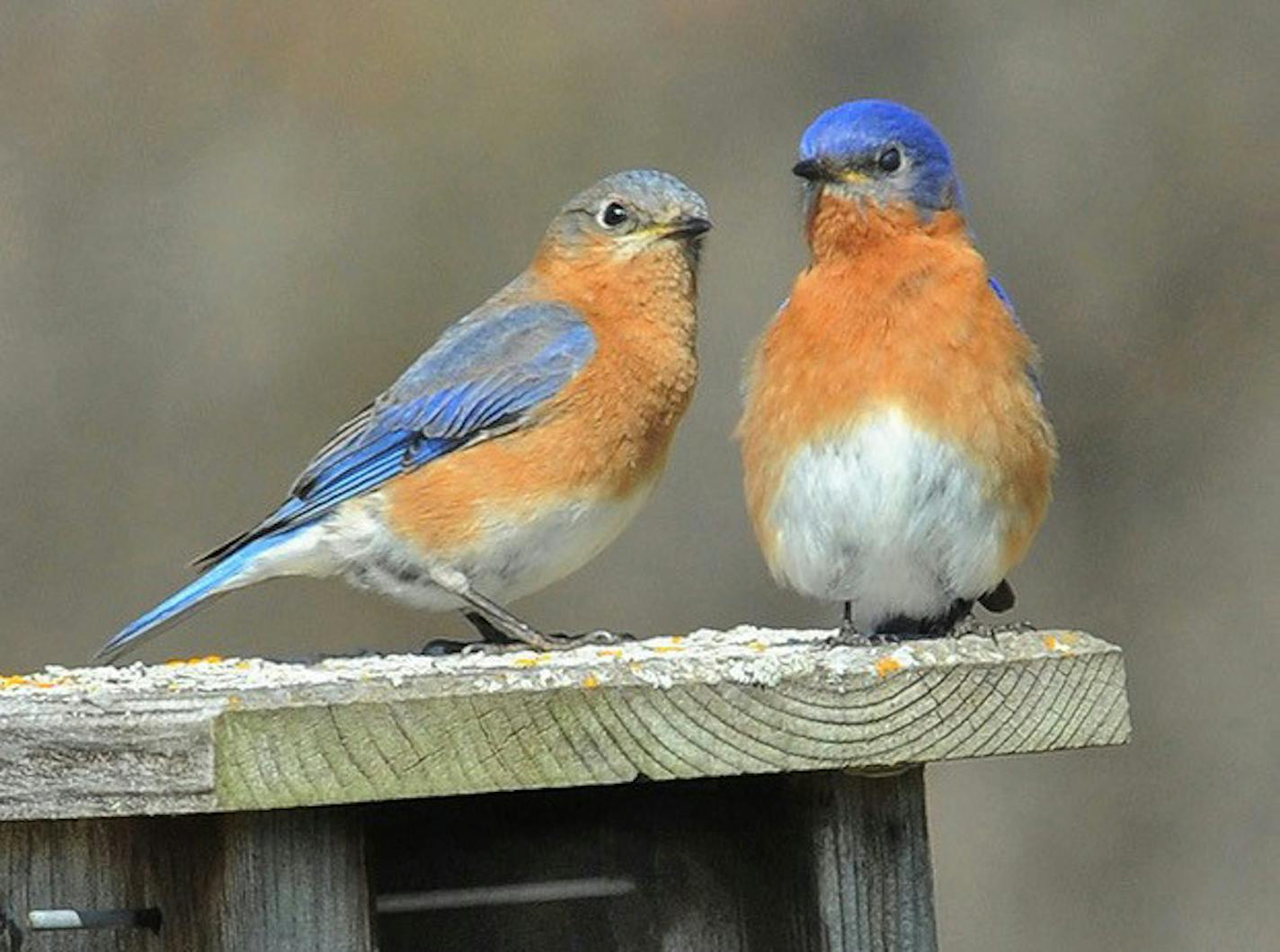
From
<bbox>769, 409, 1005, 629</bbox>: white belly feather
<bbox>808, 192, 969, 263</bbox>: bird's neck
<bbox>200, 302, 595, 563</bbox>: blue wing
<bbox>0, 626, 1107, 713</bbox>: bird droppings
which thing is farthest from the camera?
<bbox>200, 302, 595, 563</bbox>: blue wing

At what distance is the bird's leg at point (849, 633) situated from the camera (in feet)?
14.1

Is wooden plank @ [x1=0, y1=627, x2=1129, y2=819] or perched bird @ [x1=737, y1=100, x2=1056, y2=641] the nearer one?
wooden plank @ [x1=0, y1=627, x2=1129, y2=819]

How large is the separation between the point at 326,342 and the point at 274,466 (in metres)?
0.39

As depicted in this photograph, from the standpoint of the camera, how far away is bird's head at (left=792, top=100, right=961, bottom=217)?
195 inches

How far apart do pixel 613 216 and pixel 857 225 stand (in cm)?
84

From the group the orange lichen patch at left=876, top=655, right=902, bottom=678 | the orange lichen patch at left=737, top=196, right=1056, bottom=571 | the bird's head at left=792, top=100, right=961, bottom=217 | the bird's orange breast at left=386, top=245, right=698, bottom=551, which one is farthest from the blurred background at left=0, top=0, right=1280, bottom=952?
the orange lichen patch at left=876, top=655, right=902, bottom=678

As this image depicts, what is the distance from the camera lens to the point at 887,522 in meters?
4.73

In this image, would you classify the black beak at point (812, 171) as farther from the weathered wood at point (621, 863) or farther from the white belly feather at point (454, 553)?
the weathered wood at point (621, 863)

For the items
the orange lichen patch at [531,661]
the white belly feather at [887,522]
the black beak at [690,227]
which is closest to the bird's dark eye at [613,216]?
the black beak at [690,227]

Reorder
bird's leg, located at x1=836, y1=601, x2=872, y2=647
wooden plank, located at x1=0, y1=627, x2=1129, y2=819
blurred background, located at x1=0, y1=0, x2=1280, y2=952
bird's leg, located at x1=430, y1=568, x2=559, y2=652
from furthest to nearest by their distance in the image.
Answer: blurred background, located at x1=0, y1=0, x2=1280, y2=952 → bird's leg, located at x1=430, y1=568, x2=559, y2=652 → bird's leg, located at x1=836, y1=601, x2=872, y2=647 → wooden plank, located at x1=0, y1=627, x2=1129, y2=819

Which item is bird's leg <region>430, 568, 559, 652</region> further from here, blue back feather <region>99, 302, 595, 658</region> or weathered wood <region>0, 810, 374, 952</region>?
weathered wood <region>0, 810, 374, 952</region>

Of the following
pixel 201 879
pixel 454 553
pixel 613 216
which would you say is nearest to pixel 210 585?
pixel 454 553

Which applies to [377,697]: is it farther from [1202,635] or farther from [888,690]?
[1202,635]

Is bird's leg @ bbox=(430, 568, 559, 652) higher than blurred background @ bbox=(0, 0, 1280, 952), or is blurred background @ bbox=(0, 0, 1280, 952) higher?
blurred background @ bbox=(0, 0, 1280, 952)
